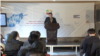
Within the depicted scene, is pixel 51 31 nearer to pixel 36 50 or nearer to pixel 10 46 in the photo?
pixel 10 46

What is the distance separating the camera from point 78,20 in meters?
5.63

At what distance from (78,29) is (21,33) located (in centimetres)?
294

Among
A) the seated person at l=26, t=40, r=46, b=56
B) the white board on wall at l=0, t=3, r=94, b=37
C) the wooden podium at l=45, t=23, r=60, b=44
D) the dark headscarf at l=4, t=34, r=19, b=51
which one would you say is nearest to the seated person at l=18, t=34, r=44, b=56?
the seated person at l=26, t=40, r=46, b=56

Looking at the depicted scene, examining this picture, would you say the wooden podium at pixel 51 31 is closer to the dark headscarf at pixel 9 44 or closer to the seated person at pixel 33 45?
the dark headscarf at pixel 9 44

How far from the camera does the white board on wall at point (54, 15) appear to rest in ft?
18.0

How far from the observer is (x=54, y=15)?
559 centimetres

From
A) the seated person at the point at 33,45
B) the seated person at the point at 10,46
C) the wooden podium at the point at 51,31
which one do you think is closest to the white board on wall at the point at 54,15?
the wooden podium at the point at 51,31

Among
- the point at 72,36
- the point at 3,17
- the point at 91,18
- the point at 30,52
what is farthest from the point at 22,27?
the point at 30,52

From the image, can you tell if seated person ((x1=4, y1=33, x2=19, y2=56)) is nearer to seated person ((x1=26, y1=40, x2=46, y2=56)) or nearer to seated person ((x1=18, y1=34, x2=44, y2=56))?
seated person ((x1=18, y1=34, x2=44, y2=56))

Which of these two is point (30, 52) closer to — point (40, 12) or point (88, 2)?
point (40, 12)

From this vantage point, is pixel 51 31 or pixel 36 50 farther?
pixel 51 31

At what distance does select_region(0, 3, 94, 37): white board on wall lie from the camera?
5.47 m

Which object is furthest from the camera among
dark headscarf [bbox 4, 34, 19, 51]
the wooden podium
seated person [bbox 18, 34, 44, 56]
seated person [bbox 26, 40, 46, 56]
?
the wooden podium

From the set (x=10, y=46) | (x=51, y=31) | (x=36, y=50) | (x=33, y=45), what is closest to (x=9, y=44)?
(x=10, y=46)
